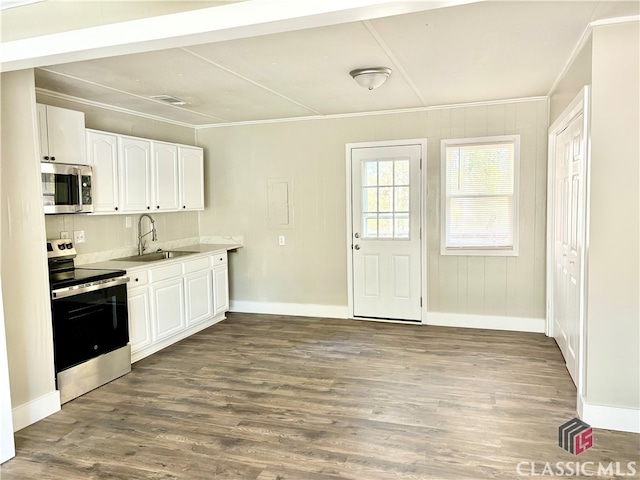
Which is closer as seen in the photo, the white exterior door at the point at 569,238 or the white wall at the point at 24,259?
the white wall at the point at 24,259

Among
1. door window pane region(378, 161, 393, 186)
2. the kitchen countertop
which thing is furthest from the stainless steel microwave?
door window pane region(378, 161, 393, 186)

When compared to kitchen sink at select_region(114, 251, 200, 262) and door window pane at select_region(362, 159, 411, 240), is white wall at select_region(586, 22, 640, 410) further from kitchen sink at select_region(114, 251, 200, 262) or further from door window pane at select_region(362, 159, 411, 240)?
kitchen sink at select_region(114, 251, 200, 262)

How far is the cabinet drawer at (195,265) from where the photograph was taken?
195 inches

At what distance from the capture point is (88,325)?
367 centimetres

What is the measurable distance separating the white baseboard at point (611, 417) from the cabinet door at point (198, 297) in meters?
3.72

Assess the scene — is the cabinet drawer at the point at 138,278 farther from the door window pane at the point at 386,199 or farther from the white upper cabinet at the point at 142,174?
the door window pane at the point at 386,199

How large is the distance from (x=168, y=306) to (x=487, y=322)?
11.3 ft

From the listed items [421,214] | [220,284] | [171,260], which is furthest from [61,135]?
[421,214]

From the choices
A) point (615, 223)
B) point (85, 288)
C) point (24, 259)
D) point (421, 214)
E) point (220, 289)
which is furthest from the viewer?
point (220, 289)

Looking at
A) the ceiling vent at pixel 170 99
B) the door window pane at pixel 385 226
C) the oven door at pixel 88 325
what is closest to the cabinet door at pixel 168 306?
the oven door at pixel 88 325

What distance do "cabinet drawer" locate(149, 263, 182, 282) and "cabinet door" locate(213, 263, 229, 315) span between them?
28.1 inches

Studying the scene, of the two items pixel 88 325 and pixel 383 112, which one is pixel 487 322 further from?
pixel 88 325

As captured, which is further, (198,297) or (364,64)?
(198,297)

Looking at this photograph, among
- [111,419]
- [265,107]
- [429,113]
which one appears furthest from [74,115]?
[429,113]
